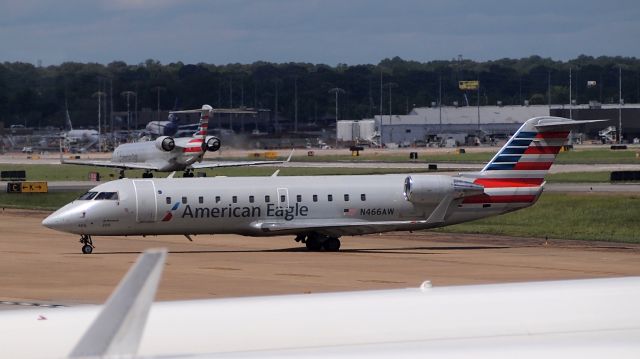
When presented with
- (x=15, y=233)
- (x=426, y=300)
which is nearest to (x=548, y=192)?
(x=15, y=233)

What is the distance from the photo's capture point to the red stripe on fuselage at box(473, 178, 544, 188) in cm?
4594

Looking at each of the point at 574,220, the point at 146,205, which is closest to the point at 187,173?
the point at 574,220

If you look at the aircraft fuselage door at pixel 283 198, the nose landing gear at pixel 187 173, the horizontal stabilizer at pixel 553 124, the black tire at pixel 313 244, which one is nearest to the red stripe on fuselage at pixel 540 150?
the horizontal stabilizer at pixel 553 124

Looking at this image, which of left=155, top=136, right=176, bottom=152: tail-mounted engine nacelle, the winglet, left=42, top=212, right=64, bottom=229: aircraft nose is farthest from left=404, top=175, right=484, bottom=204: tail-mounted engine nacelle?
left=155, top=136, right=176, bottom=152: tail-mounted engine nacelle

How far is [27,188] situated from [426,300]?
246 feet

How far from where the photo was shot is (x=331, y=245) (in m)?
46.2

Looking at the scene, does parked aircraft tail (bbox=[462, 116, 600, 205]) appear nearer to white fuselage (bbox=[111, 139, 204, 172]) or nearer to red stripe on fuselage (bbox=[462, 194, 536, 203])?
red stripe on fuselage (bbox=[462, 194, 536, 203])

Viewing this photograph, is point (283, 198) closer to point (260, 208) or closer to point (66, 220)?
point (260, 208)

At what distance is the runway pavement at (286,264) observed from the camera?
34.2m

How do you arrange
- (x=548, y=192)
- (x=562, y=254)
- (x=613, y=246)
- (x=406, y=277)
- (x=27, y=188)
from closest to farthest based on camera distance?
(x=406, y=277) → (x=562, y=254) → (x=613, y=246) → (x=548, y=192) → (x=27, y=188)

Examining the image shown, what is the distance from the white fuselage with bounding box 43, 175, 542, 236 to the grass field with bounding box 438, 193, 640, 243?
8207 mm

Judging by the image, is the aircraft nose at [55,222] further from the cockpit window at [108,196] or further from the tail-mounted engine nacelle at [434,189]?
the tail-mounted engine nacelle at [434,189]

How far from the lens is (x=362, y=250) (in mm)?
46906

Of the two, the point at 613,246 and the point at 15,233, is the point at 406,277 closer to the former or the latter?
the point at 613,246
